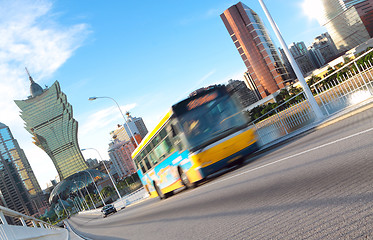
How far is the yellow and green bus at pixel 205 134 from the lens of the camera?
1193cm

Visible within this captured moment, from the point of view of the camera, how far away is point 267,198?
577 cm

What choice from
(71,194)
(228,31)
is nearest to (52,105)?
(71,194)

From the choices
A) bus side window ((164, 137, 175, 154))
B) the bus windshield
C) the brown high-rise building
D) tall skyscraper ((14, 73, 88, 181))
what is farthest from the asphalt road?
tall skyscraper ((14, 73, 88, 181))

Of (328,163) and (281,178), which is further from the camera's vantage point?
(281,178)

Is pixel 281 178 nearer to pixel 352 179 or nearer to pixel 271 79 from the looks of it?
pixel 352 179

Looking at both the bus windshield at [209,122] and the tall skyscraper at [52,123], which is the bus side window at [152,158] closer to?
the bus windshield at [209,122]

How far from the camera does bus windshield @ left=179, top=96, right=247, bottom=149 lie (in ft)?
39.1

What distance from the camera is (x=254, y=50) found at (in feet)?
379

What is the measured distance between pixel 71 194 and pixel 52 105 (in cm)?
6537

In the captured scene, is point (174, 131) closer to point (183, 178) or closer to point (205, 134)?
point (205, 134)

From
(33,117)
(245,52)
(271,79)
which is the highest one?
(33,117)

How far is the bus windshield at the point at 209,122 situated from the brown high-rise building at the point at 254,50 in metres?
104

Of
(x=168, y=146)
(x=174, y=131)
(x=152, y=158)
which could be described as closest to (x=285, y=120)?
(x=168, y=146)

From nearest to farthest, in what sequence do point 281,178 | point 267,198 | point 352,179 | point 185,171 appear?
point 352,179
point 267,198
point 281,178
point 185,171
